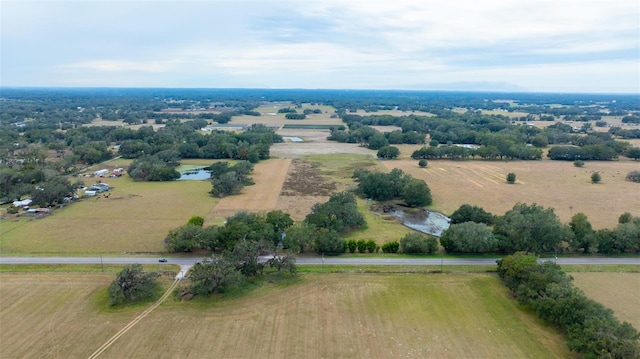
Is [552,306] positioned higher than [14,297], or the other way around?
[552,306]

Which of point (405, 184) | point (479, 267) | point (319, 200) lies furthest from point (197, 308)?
point (405, 184)

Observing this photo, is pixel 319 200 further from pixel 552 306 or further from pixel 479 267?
pixel 552 306

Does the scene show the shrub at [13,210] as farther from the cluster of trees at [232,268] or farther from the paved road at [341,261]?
the cluster of trees at [232,268]

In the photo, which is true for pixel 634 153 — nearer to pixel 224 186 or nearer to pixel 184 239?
pixel 224 186

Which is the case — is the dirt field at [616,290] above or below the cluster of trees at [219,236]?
below

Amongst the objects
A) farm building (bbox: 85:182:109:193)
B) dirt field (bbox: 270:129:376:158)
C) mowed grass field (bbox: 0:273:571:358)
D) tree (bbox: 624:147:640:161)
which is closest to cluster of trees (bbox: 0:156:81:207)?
farm building (bbox: 85:182:109:193)

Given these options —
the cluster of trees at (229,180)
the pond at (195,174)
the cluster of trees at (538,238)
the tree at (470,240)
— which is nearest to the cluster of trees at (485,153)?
the cluster of trees at (229,180)

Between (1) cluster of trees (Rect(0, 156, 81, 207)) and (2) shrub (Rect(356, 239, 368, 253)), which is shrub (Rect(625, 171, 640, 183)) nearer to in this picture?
(2) shrub (Rect(356, 239, 368, 253))
